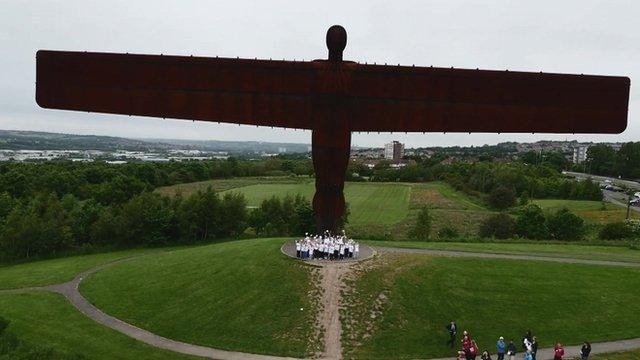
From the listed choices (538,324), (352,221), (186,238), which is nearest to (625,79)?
(538,324)

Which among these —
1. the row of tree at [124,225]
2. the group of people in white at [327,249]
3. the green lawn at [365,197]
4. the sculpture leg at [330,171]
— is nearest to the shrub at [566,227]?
the green lawn at [365,197]

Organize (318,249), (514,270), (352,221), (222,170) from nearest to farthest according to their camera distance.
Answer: (318,249)
(514,270)
(352,221)
(222,170)

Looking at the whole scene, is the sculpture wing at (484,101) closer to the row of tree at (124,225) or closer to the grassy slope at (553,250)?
the grassy slope at (553,250)

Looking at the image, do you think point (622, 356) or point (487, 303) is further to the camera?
point (487, 303)

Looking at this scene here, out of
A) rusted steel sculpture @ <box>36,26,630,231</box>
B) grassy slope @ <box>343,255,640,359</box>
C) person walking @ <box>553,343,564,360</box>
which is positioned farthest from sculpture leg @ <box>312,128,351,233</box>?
person walking @ <box>553,343,564,360</box>

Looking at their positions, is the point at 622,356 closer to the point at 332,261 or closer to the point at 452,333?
the point at 452,333

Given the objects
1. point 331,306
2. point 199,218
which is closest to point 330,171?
point 331,306

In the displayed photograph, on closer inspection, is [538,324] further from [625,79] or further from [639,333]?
[625,79]
